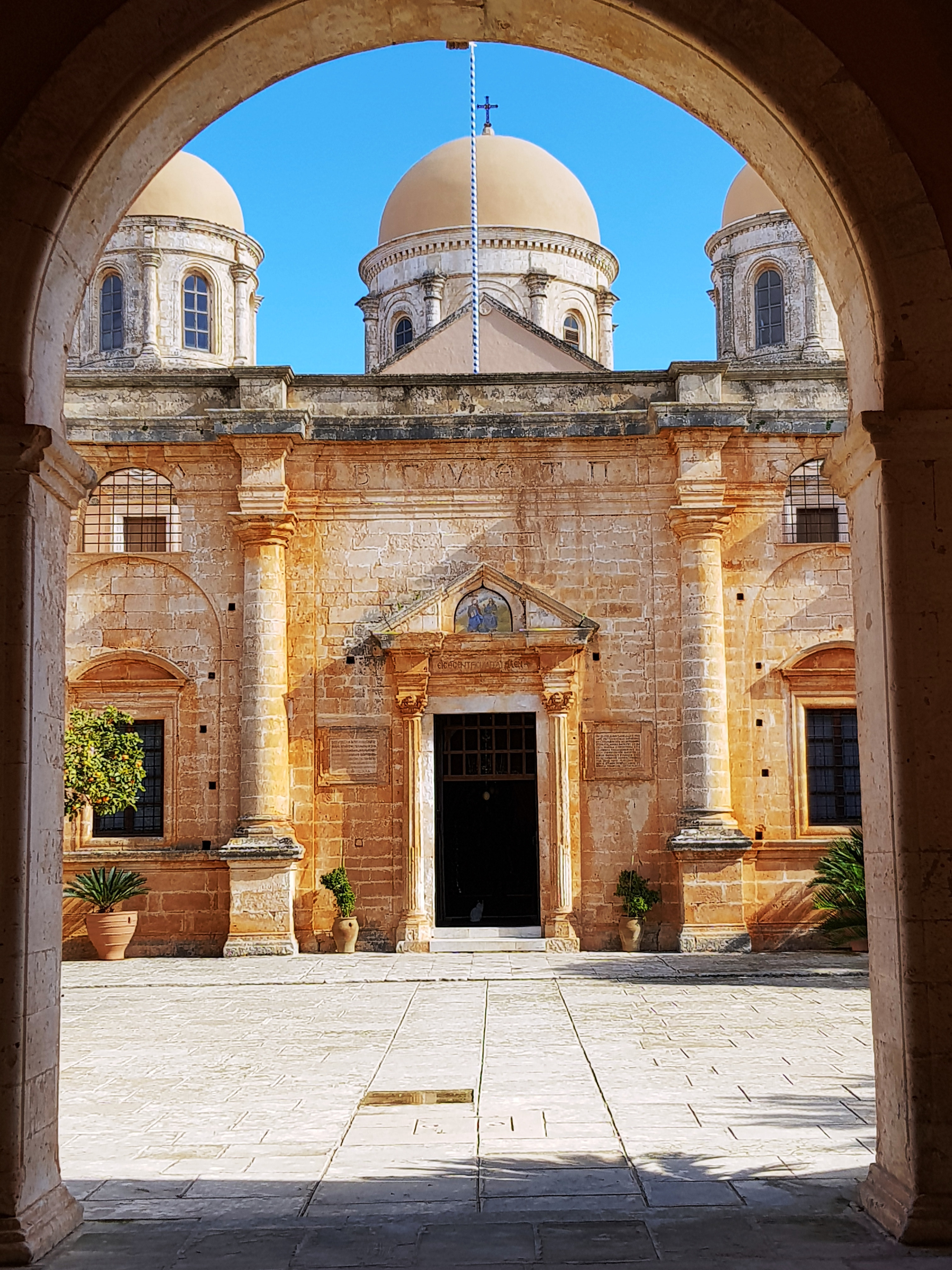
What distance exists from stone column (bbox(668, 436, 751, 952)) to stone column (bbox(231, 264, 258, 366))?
43.2 feet

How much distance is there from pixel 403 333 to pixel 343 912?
47.7 feet

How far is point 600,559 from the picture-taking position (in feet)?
59.0

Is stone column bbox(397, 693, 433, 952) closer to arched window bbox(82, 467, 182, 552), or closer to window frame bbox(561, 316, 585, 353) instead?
arched window bbox(82, 467, 182, 552)

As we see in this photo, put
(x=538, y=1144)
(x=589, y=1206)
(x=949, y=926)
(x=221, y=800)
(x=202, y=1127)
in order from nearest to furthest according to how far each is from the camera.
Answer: (x=949, y=926) → (x=589, y=1206) → (x=538, y=1144) → (x=202, y=1127) → (x=221, y=800)

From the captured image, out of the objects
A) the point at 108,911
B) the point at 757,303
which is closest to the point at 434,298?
the point at 757,303

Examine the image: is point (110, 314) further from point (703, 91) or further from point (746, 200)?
point (703, 91)

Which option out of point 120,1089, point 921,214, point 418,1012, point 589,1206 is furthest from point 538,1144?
point 418,1012

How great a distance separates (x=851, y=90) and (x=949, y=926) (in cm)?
302

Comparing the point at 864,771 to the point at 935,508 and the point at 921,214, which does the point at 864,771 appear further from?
the point at 921,214

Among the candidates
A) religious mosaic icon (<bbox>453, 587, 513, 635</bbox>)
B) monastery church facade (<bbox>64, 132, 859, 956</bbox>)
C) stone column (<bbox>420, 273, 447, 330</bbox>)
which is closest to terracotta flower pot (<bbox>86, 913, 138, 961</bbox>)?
monastery church facade (<bbox>64, 132, 859, 956</bbox>)

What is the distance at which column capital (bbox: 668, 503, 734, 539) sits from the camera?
57.9ft

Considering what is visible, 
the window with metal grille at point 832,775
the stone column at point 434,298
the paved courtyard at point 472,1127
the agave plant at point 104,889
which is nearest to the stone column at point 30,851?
the paved courtyard at point 472,1127

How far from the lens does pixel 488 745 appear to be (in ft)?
58.9

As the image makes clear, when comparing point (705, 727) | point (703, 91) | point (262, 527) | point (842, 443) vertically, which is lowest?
point (705, 727)
